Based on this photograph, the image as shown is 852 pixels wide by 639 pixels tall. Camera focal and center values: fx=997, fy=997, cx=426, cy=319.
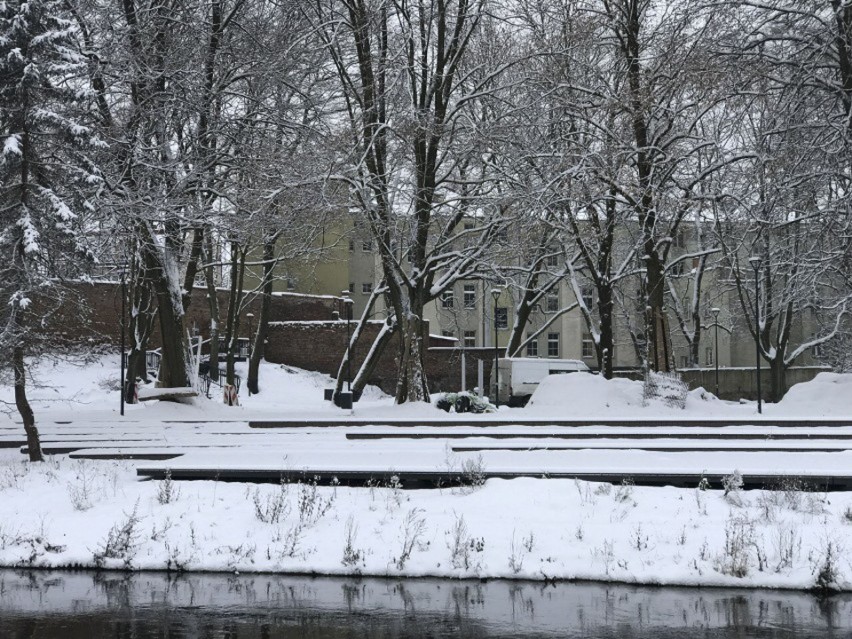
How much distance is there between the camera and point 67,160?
16.6 m

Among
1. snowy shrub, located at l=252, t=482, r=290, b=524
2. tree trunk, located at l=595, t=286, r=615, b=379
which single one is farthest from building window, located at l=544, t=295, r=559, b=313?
snowy shrub, located at l=252, t=482, r=290, b=524

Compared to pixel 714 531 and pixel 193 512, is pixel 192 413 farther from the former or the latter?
pixel 714 531

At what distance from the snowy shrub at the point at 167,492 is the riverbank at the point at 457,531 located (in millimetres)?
29

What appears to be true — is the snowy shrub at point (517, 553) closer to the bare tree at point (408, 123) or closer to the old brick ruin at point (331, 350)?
the bare tree at point (408, 123)

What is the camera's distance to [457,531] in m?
11.6

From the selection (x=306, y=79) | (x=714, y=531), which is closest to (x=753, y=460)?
(x=714, y=531)

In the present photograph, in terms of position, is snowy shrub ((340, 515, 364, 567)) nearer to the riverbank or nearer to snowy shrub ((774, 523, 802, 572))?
the riverbank

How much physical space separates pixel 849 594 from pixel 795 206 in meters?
13.2

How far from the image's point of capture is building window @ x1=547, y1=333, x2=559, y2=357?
253ft

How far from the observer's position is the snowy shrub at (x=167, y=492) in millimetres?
13125

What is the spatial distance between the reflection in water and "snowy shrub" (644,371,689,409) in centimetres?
1180

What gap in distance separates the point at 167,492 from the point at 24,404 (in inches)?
178

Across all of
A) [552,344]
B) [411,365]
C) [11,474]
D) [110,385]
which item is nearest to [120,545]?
[11,474]

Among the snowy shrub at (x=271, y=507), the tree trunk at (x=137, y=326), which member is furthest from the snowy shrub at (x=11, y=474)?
the tree trunk at (x=137, y=326)
